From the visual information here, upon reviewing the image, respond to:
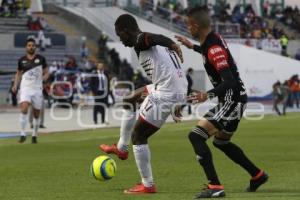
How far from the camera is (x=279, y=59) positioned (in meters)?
58.6

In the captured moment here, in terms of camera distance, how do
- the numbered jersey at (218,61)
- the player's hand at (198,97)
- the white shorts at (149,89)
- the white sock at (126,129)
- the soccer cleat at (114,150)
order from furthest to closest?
the white sock at (126,129), the soccer cleat at (114,150), the white shorts at (149,89), the numbered jersey at (218,61), the player's hand at (198,97)

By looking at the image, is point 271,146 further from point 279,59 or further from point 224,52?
point 279,59

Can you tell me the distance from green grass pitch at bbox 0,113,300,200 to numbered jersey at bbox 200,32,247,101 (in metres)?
1.27

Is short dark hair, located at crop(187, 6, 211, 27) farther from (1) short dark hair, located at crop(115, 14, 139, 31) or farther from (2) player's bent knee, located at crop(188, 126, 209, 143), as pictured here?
(2) player's bent knee, located at crop(188, 126, 209, 143)

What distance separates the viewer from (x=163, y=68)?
1155cm

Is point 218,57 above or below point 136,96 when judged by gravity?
above

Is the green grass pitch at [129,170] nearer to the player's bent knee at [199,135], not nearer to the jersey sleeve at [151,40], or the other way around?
the player's bent knee at [199,135]

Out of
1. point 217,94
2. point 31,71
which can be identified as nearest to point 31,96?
point 31,71

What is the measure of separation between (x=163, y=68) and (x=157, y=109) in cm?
54

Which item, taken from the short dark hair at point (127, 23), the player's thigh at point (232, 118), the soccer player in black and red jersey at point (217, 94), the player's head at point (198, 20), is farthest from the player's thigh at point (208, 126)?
the short dark hair at point (127, 23)

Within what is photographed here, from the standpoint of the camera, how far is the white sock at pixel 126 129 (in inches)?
496

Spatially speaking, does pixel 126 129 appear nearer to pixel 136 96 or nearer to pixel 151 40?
pixel 136 96

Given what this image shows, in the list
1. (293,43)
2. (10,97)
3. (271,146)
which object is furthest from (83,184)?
(293,43)

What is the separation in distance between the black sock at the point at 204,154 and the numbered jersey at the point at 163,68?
0.97 metres
